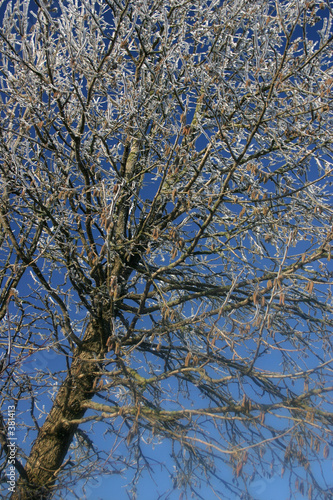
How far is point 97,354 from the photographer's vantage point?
4734 millimetres

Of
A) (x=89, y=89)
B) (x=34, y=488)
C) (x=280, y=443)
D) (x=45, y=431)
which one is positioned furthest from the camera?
(x=45, y=431)

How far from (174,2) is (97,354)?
408cm

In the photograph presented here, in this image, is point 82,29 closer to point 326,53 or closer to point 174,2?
point 174,2

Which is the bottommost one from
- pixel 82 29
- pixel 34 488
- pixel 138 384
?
pixel 34 488

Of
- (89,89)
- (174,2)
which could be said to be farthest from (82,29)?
(174,2)

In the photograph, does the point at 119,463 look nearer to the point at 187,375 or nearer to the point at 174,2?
the point at 187,375

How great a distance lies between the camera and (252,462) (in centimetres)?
341

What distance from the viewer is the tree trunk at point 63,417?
434 cm

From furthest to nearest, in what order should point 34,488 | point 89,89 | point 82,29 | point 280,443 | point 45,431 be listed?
point 45,431
point 34,488
point 89,89
point 82,29
point 280,443

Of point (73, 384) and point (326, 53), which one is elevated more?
point (326, 53)

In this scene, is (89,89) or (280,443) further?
(89,89)

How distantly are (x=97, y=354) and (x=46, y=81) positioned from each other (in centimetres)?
293

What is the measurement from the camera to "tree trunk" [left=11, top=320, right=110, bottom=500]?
171 inches

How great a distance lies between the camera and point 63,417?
4555mm
